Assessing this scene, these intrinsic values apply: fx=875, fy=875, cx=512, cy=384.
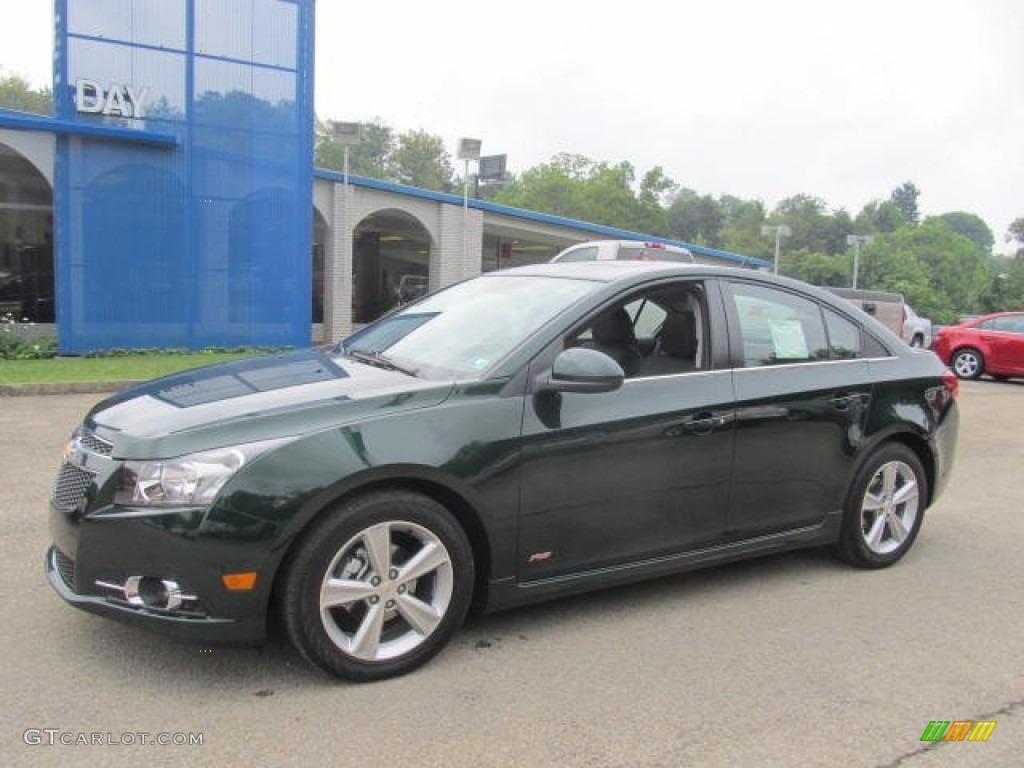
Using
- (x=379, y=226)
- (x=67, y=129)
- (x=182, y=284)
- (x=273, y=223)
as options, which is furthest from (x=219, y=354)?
(x=379, y=226)

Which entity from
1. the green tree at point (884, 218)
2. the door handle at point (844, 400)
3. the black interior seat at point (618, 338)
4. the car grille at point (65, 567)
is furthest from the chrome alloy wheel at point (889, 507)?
the green tree at point (884, 218)

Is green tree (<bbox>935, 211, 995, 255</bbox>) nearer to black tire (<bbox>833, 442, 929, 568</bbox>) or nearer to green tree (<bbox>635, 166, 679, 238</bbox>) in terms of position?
green tree (<bbox>635, 166, 679, 238</bbox>)

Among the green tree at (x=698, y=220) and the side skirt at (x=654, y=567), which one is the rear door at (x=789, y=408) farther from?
the green tree at (x=698, y=220)

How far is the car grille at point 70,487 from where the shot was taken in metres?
3.22

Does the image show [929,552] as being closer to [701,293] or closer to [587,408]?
[701,293]

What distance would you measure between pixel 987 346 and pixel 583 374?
16.0 meters

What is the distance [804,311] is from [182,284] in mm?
13302

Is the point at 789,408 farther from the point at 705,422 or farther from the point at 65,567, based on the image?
the point at 65,567

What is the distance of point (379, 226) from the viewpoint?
26719mm

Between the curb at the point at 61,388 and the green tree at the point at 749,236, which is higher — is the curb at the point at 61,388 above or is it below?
below

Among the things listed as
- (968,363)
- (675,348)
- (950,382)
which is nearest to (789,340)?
(675,348)

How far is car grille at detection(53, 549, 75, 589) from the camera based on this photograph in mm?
3238

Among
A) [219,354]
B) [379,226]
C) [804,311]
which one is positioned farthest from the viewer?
[379,226]

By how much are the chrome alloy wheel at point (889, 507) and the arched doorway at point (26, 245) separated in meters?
19.5
